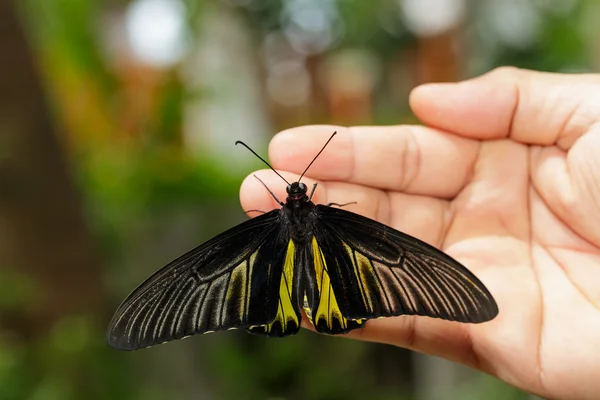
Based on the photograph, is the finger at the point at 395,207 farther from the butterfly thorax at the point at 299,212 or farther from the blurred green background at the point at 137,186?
the blurred green background at the point at 137,186

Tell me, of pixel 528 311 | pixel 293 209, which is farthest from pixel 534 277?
pixel 293 209

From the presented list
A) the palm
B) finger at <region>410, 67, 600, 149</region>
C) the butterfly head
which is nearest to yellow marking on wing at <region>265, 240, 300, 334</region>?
the butterfly head

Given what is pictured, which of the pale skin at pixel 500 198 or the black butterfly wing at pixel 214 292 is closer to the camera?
the black butterfly wing at pixel 214 292

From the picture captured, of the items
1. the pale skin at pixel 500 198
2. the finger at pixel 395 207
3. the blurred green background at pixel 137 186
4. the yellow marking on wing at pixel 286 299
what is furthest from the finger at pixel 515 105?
the blurred green background at pixel 137 186

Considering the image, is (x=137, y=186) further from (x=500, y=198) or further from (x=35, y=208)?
(x=500, y=198)

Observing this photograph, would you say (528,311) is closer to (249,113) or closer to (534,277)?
(534,277)

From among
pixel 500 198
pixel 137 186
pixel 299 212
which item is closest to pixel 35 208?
pixel 137 186

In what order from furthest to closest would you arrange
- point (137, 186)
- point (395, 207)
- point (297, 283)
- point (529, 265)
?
point (137, 186) < point (395, 207) < point (529, 265) < point (297, 283)
